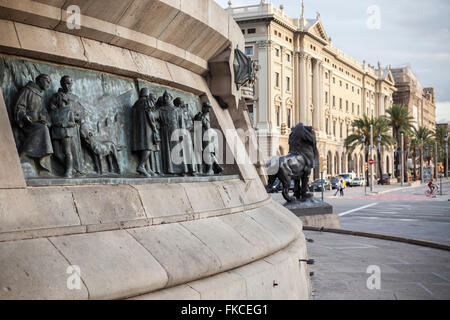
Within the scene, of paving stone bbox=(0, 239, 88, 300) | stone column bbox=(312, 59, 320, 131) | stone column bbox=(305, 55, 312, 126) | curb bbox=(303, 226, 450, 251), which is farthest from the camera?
stone column bbox=(312, 59, 320, 131)

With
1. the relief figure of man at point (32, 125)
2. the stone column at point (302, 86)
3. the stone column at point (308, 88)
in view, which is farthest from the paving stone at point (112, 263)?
the stone column at point (308, 88)

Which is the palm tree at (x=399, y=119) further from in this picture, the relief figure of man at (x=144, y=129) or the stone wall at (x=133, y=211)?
the relief figure of man at (x=144, y=129)

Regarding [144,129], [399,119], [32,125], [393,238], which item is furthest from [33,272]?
[399,119]

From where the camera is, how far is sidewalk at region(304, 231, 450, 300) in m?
6.80

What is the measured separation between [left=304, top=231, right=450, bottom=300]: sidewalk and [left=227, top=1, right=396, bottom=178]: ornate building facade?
3227 centimetres

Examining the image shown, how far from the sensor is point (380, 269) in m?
8.34

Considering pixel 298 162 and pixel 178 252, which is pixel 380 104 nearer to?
pixel 298 162

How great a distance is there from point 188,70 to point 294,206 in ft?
26.4

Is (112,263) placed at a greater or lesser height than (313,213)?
greater

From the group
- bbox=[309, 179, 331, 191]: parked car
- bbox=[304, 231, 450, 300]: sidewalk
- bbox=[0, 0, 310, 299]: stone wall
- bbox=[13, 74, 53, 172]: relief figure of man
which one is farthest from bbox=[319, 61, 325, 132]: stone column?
bbox=[13, 74, 53, 172]: relief figure of man

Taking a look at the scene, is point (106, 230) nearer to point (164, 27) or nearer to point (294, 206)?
point (164, 27)

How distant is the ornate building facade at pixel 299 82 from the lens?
5625cm

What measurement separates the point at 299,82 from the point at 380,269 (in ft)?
187

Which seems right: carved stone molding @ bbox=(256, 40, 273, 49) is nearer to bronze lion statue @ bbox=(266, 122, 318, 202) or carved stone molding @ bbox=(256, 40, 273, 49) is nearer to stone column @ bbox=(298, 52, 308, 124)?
stone column @ bbox=(298, 52, 308, 124)
